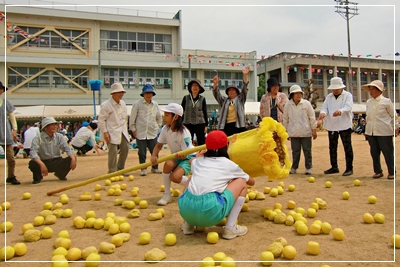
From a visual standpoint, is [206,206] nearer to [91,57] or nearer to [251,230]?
[251,230]

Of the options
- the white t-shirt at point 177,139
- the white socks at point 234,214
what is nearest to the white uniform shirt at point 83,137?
the white t-shirt at point 177,139


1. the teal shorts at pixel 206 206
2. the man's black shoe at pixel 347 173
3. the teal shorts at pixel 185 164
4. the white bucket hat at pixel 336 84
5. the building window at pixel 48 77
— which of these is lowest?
the man's black shoe at pixel 347 173

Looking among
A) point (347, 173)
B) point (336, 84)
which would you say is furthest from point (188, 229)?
point (336, 84)

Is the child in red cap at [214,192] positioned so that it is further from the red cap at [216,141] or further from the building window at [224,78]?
the building window at [224,78]

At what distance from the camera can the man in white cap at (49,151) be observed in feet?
22.8

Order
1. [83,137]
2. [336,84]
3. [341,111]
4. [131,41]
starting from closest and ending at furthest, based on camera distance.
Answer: [341,111] < [336,84] < [83,137] < [131,41]

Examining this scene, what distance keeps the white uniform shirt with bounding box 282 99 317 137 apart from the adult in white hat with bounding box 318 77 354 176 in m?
0.27

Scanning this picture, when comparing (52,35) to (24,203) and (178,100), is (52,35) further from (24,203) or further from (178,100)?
(24,203)

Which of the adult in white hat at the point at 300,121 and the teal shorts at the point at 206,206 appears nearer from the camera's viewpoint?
the teal shorts at the point at 206,206

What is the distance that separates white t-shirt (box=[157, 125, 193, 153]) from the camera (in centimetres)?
519

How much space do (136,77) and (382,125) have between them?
26909 millimetres

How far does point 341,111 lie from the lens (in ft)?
22.2

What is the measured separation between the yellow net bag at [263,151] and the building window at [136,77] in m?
28.2

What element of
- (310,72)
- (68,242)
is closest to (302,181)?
(68,242)
